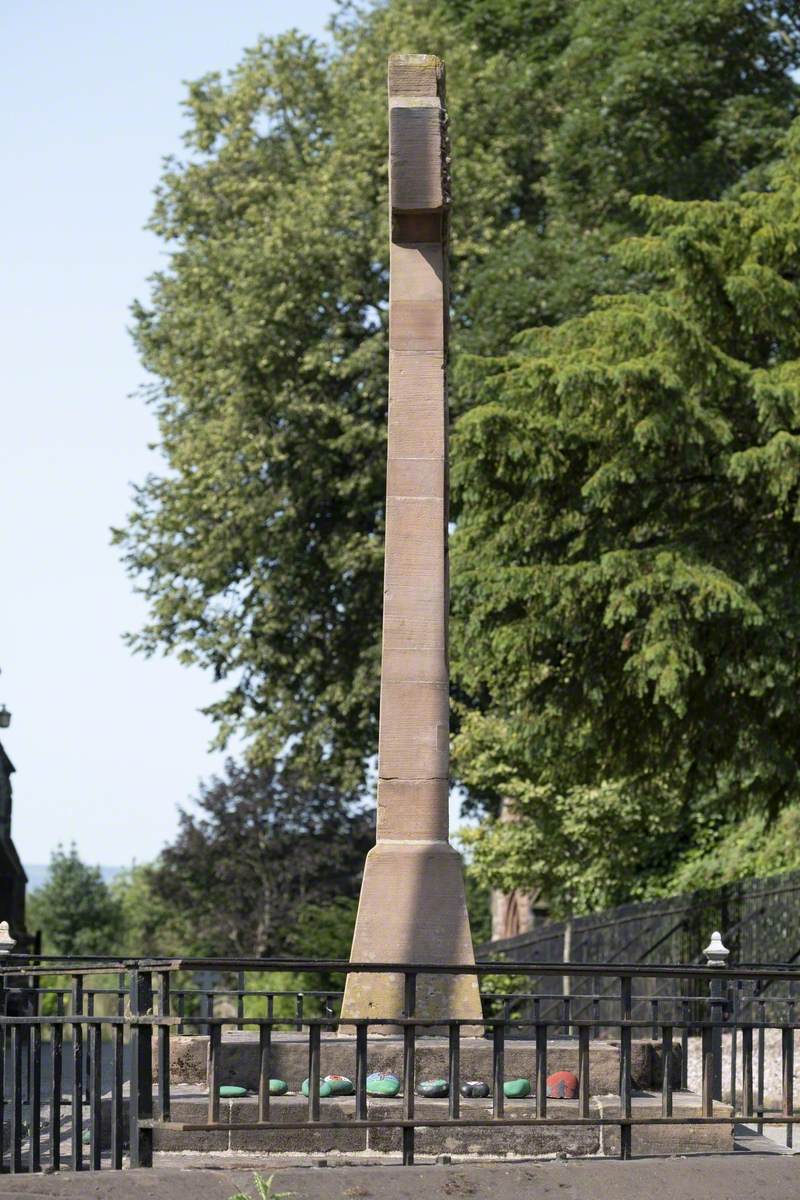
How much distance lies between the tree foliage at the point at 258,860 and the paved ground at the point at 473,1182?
123 feet

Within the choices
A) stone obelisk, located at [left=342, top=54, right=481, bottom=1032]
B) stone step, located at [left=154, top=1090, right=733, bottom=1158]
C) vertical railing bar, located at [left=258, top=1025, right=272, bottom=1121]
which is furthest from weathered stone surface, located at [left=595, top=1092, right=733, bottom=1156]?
stone obelisk, located at [left=342, top=54, right=481, bottom=1032]

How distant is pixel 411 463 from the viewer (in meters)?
12.7

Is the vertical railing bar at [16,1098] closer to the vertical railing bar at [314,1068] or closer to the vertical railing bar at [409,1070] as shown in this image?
the vertical railing bar at [314,1068]

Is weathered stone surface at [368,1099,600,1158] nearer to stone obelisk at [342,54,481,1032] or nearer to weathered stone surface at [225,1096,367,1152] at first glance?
weathered stone surface at [225,1096,367,1152]

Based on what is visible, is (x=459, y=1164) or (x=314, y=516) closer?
(x=459, y=1164)

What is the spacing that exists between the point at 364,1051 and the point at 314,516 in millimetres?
26497

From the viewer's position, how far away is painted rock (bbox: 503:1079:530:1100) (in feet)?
32.3

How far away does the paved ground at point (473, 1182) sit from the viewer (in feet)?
23.4

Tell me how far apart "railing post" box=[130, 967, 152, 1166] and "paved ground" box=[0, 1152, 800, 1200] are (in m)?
0.15

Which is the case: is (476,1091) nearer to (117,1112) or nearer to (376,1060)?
(376,1060)

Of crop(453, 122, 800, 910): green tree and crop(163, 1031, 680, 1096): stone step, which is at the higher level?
crop(453, 122, 800, 910): green tree

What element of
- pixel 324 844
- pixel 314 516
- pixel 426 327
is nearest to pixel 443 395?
pixel 426 327

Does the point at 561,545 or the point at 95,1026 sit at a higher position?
the point at 561,545

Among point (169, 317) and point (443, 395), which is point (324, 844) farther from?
point (443, 395)
